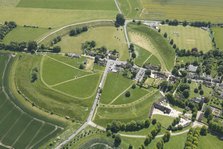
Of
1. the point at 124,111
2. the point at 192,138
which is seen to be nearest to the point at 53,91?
the point at 124,111

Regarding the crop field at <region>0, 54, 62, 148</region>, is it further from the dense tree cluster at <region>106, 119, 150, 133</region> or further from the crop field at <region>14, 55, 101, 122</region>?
the dense tree cluster at <region>106, 119, 150, 133</region>

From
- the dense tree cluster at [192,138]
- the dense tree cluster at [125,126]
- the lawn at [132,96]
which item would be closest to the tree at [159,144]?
the dense tree cluster at [192,138]

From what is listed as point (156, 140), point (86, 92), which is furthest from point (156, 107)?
point (86, 92)

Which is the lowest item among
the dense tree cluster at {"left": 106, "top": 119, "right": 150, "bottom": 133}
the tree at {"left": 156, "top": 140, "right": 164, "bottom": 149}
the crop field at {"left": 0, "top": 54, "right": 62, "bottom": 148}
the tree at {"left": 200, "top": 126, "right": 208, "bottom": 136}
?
the crop field at {"left": 0, "top": 54, "right": 62, "bottom": 148}

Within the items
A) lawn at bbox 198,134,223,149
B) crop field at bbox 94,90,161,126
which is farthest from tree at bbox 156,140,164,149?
crop field at bbox 94,90,161,126

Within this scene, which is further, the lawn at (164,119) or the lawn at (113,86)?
the lawn at (113,86)

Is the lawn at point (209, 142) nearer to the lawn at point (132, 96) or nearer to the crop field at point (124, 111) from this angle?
the crop field at point (124, 111)

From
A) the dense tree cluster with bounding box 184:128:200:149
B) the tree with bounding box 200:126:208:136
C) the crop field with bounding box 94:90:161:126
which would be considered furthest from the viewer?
the crop field with bounding box 94:90:161:126
